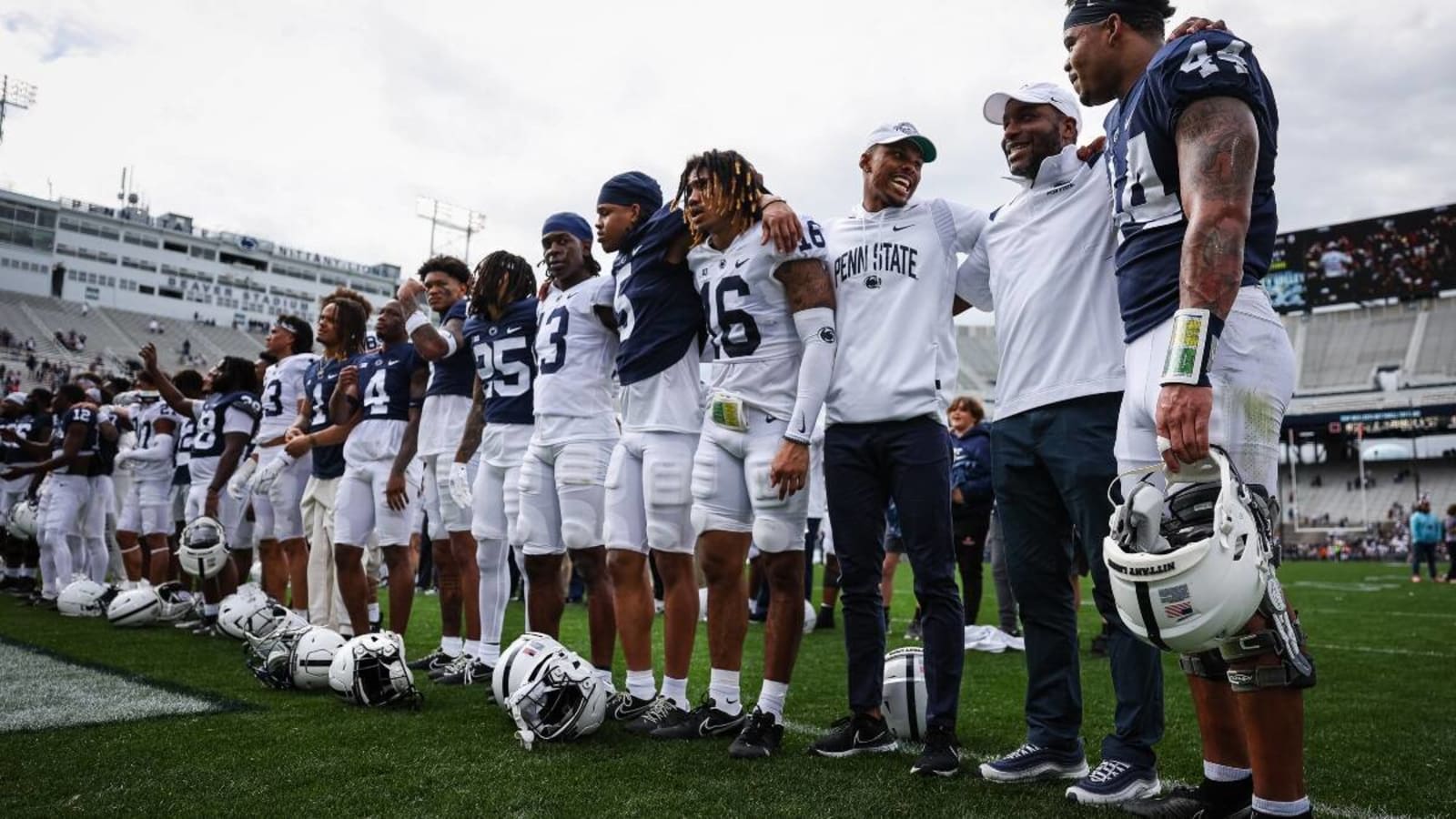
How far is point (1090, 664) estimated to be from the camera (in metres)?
6.71

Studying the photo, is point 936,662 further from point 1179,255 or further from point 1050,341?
point 1179,255

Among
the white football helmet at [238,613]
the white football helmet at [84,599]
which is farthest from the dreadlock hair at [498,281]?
the white football helmet at [84,599]

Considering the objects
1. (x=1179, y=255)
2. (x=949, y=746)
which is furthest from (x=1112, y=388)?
(x=949, y=746)

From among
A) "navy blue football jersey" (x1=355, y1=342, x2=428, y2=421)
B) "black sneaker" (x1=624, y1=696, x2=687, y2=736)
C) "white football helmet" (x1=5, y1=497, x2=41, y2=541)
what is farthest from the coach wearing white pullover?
"white football helmet" (x1=5, y1=497, x2=41, y2=541)

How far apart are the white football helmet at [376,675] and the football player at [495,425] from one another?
0.75 m

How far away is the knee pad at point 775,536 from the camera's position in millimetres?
3906

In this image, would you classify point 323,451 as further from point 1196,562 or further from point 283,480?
point 1196,562

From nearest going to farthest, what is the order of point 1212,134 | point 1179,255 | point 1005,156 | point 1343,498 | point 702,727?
point 1212,134
point 1179,255
point 1005,156
point 702,727
point 1343,498

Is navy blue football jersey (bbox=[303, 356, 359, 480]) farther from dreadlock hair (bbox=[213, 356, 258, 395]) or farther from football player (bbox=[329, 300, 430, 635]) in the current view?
dreadlock hair (bbox=[213, 356, 258, 395])

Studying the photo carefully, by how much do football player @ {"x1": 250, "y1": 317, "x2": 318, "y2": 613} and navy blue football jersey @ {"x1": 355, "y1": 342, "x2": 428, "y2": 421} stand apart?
113cm

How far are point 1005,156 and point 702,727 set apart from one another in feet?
8.31

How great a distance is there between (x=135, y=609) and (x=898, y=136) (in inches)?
298

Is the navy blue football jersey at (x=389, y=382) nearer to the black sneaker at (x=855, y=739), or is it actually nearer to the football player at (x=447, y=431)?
the football player at (x=447, y=431)

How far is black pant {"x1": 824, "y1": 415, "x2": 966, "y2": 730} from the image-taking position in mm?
3631
